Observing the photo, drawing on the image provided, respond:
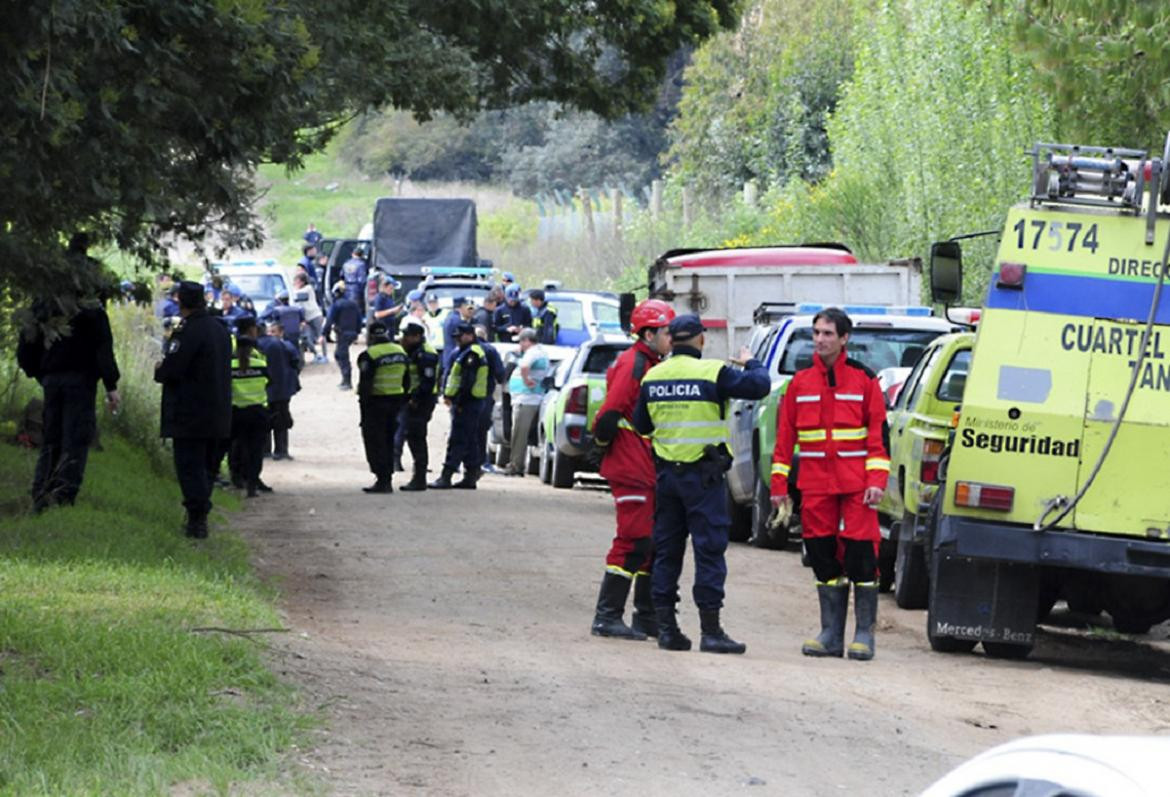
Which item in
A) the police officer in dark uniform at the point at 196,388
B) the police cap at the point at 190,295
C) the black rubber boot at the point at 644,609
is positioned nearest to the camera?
the black rubber boot at the point at 644,609

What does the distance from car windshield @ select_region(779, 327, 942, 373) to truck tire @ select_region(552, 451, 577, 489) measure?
20.7 ft

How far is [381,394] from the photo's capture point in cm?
2189

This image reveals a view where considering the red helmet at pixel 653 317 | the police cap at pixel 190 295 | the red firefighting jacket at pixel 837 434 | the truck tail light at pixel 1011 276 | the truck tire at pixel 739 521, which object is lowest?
the truck tire at pixel 739 521

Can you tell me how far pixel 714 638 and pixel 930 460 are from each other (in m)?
2.57

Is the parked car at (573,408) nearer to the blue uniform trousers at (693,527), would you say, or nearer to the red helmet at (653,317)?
the red helmet at (653,317)

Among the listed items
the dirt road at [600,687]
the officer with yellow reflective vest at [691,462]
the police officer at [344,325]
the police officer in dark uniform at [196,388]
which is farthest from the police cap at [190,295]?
the police officer at [344,325]

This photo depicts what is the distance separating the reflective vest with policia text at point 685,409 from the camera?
1142cm

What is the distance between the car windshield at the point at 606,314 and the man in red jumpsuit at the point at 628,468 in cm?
2212

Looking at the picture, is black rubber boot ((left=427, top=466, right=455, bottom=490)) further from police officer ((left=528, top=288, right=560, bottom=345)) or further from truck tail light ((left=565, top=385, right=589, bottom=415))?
police officer ((left=528, top=288, right=560, bottom=345))

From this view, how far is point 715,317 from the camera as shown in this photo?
76.9 ft

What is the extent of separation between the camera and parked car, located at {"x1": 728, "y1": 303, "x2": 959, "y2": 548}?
17.6 metres

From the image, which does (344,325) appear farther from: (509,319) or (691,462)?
(691,462)

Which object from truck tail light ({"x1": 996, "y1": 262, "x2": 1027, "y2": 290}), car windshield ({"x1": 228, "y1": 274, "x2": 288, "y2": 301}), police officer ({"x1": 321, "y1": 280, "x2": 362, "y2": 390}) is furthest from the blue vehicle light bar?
car windshield ({"x1": 228, "y1": 274, "x2": 288, "y2": 301})

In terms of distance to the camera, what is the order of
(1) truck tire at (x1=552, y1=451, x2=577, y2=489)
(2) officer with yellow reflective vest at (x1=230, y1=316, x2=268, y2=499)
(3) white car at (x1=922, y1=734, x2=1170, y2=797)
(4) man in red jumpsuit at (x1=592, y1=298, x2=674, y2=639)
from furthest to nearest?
(1) truck tire at (x1=552, y1=451, x2=577, y2=489), (2) officer with yellow reflective vest at (x1=230, y1=316, x2=268, y2=499), (4) man in red jumpsuit at (x1=592, y1=298, x2=674, y2=639), (3) white car at (x1=922, y1=734, x2=1170, y2=797)
